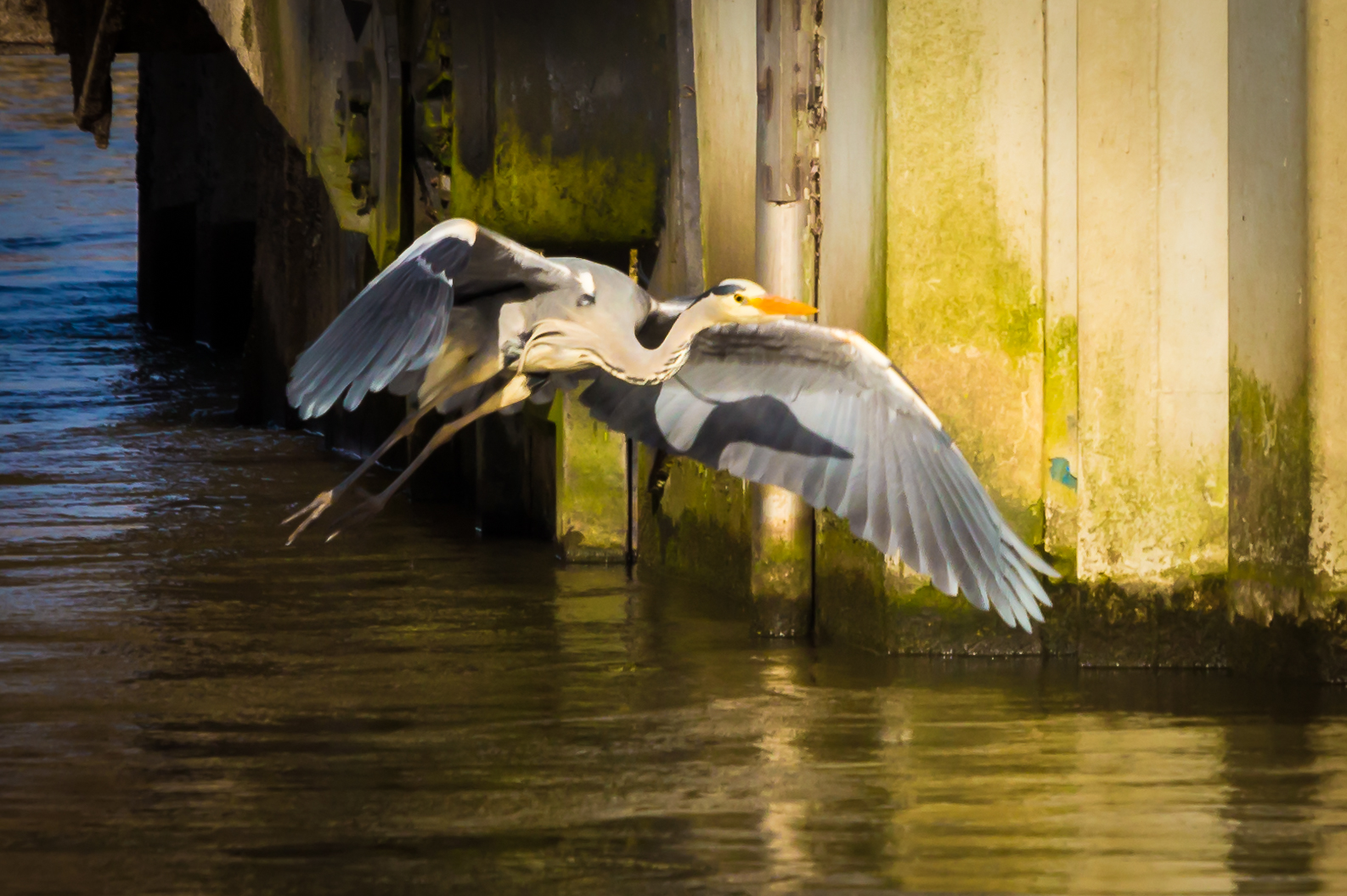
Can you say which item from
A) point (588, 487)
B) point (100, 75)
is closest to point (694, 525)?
point (588, 487)

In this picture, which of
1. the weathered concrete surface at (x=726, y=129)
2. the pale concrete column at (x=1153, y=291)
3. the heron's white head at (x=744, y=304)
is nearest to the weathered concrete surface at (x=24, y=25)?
→ the weathered concrete surface at (x=726, y=129)

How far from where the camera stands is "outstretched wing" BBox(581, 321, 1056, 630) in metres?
6.93

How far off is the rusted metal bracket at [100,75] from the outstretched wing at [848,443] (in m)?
8.05

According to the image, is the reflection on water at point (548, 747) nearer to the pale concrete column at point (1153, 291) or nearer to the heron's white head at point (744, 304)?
the pale concrete column at point (1153, 291)

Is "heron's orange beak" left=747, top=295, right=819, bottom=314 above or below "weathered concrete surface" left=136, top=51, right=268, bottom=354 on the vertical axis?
below

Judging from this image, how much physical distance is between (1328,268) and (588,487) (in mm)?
4176

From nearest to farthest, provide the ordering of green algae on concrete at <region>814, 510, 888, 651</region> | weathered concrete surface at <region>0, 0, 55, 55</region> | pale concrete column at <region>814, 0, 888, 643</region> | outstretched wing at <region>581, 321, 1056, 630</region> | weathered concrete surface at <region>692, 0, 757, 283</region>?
1. outstretched wing at <region>581, 321, 1056, 630</region>
2. pale concrete column at <region>814, 0, 888, 643</region>
3. green algae on concrete at <region>814, 510, 888, 651</region>
4. weathered concrete surface at <region>692, 0, 757, 283</region>
5. weathered concrete surface at <region>0, 0, 55, 55</region>

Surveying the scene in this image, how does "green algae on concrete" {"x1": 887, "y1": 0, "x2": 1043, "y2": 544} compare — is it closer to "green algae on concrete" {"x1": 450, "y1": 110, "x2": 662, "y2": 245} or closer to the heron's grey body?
the heron's grey body

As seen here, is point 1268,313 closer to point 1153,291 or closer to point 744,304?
point 1153,291

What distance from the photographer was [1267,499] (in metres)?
7.38

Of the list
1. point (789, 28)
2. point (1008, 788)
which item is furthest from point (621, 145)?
point (1008, 788)

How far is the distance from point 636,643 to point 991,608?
141 cm

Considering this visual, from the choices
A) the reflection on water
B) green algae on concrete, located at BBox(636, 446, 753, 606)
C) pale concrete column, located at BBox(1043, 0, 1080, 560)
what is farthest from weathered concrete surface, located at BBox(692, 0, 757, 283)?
pale concrete column, located at BBox(1043, 0, 1080, 560)

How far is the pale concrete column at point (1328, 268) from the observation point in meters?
7.11
